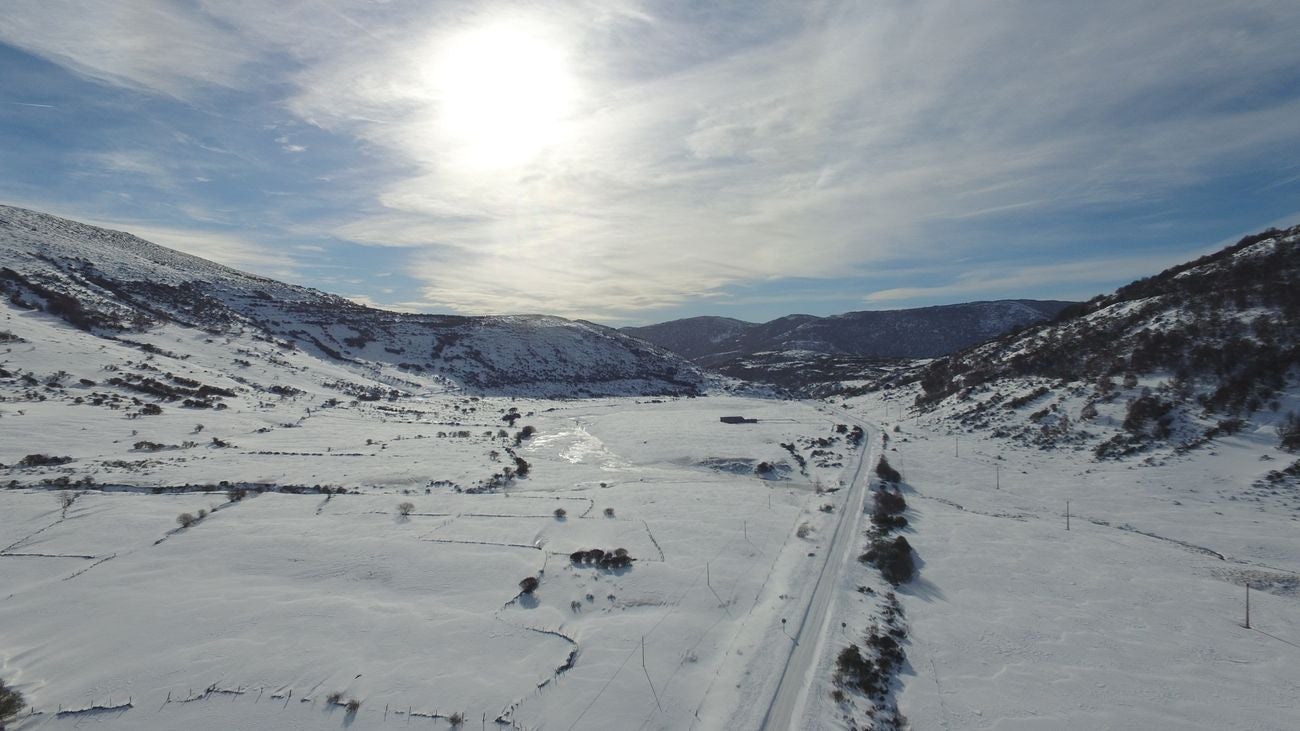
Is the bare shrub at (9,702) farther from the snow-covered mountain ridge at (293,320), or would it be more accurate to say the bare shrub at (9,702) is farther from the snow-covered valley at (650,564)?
the snow-covered mountain ridge at (293,320)

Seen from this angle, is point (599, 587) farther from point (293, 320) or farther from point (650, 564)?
point (293, 320)

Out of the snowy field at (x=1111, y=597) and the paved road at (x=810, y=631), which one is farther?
the snowy field at (x=1111, y=597)

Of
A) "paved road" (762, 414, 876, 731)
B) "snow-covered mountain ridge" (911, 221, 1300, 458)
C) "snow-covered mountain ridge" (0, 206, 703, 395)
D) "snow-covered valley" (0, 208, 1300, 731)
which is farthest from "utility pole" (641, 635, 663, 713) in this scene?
"snow-covered mountain ridge" (0, 206, 703, 395)

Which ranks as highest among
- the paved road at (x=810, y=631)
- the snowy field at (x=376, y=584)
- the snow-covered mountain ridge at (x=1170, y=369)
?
the snow-covered mountain ridge at (x=1170, y=369)

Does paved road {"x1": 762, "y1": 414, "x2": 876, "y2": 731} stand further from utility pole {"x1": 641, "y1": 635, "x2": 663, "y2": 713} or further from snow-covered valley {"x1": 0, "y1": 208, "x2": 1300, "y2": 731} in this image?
utility pole {"x1": 641, "y1": 635, "x2": 663, "y2": 713}

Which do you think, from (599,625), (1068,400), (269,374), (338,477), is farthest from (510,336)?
(599,625)

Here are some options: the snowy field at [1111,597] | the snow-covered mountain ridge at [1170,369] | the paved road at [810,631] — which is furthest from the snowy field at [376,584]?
the snow-covered mountain ridge at [1170,369]
